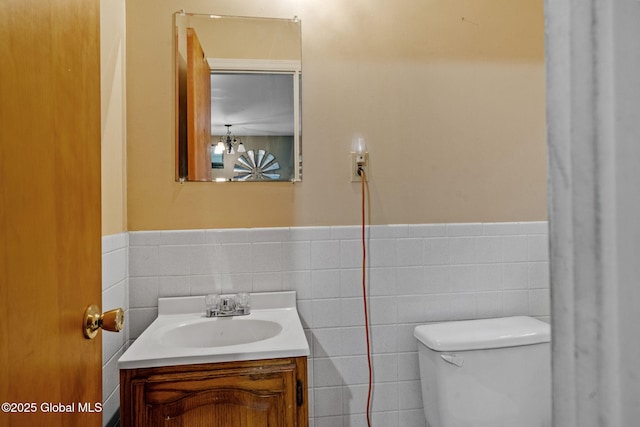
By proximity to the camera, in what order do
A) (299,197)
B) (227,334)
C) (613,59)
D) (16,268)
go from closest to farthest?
(613,59) → (16,268) → (227,334) → (299,197)

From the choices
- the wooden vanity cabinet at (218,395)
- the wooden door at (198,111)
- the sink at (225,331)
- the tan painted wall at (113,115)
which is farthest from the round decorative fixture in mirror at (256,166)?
the wooden vanity cabinet at (218,395)

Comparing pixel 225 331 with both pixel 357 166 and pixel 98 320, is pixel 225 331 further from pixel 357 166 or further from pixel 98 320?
pixel 357 166

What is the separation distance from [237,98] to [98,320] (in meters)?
1.00

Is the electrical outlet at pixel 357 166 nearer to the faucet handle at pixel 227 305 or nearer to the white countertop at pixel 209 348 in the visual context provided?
the white countertop at pixel 209 348

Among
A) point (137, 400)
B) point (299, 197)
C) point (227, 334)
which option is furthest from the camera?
point (299, 197)

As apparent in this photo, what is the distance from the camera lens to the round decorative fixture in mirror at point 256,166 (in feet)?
4.88

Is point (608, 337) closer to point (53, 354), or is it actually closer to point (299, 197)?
point (53, 354)

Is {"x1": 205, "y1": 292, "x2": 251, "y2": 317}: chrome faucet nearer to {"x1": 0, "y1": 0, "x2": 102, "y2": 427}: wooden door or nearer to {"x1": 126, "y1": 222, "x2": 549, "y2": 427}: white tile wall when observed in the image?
{"x1": 126, "y1": 222, "x2": 549, "y2": 427}: white tile wall

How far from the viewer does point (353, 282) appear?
5.03ft

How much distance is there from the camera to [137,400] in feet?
3.34

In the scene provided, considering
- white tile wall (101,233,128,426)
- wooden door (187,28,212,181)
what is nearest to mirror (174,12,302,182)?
wooden door (187,28,212,181)

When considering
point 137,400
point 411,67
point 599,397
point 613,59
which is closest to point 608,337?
point 599,397

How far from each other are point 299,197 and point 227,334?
1.87 feet

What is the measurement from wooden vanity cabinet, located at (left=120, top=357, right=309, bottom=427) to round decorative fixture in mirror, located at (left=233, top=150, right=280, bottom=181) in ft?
2.32
